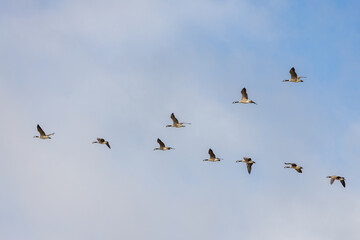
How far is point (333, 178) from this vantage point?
251 feet

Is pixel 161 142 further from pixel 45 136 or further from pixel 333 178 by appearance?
pixel 333 178

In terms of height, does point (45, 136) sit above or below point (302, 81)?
below

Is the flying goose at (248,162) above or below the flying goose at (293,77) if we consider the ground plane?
below

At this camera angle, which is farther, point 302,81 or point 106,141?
point 106,141

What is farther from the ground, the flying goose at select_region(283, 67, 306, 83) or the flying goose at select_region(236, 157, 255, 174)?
the flying goose at select_region(283, 67, 306, 83)

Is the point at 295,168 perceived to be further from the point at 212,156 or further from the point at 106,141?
the point at 106,141

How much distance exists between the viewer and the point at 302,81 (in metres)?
80.8

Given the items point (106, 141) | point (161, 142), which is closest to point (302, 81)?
point (161, 142)

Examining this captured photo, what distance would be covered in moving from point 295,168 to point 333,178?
5296 mm

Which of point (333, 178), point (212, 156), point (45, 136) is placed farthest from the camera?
point (45, 136)

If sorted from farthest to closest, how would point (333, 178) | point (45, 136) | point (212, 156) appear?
point (45, 136)
point (212, 156)
point (333, 178)

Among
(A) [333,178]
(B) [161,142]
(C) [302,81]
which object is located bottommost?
(A) [333,178]

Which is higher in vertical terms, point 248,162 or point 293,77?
point 293,77

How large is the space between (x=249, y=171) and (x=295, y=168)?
5859 millimetres
